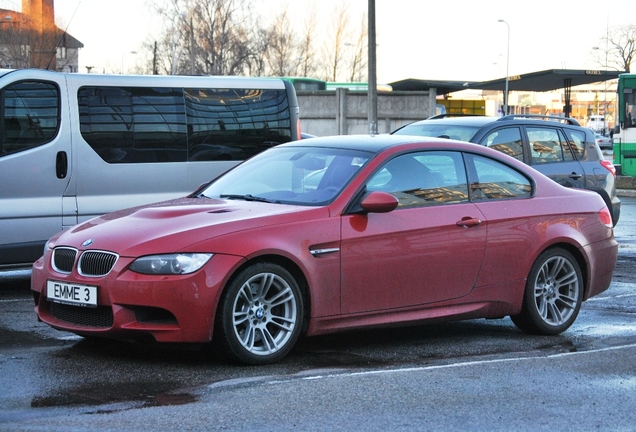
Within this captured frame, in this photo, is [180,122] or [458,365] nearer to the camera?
[458,365]

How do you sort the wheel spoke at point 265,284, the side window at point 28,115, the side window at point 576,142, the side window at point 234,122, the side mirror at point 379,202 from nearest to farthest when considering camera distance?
1. the wheel spoke at point 265,284
2. the side mirror at point 379,202
3. the side window at point 28,115
4. the side window at point 234,122
5. the side window at point 576,142

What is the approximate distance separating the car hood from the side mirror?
0.86 ft

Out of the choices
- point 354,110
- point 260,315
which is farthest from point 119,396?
point 354,110

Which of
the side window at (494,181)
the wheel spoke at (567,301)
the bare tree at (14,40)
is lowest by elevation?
the wheel spoke at (567,301)

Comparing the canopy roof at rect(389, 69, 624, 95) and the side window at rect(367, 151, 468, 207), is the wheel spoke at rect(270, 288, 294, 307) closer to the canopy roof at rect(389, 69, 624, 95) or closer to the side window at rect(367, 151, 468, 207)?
the side window at rect(367, 151, 468, 207)

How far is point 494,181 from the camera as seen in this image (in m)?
7.61

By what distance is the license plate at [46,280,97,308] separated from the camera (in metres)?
6.09

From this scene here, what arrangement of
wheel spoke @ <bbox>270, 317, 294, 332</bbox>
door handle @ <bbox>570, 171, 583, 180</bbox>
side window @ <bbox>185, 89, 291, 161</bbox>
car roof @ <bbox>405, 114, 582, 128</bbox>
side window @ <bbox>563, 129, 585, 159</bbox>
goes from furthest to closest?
side window @ <bbox>563, 129, 585, 159</bbox>, door handle @ <bbox>570, 171, 583, 180</bbox>, car roof @ <bbox>405, 114, 582, 128</bbox>, side window @ <bbox>185, 89, 291, 161</bbox>, wheel spoke @ <bbox>270, 317, 294, 332</bbox>

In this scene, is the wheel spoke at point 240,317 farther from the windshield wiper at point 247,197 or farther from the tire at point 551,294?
the tire at point 551,294

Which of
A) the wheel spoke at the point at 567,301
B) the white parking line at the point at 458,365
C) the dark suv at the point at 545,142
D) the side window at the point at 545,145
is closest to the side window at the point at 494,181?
the wheel spoke at the point at 567,301

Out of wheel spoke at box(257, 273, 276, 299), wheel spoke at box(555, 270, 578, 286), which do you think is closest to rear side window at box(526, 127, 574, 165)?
wheel spoke at box(555, 270, 578, 286)

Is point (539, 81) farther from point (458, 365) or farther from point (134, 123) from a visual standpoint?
point (458, 365)

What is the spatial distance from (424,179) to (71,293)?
99.1 inches

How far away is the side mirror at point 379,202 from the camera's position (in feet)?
21.7
